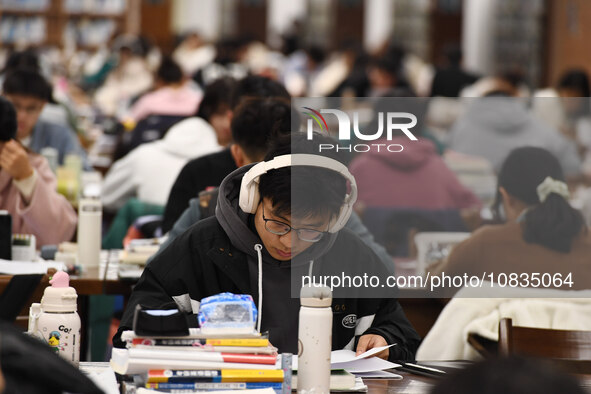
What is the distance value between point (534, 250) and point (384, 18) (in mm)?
14874

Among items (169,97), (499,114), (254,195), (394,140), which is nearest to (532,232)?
(394,140)

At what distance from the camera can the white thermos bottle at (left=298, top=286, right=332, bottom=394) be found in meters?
1.93

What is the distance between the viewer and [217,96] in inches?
181

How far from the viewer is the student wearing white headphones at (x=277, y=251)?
7.39 feet

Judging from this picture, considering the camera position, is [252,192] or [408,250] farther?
[408,250]

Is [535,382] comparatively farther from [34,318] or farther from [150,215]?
[150,215]

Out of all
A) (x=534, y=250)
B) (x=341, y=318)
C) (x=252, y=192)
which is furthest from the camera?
(x=534, y=250)

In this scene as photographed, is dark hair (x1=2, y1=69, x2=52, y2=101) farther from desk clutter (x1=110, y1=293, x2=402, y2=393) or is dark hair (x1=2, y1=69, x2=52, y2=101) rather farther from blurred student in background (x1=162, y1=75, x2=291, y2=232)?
desk clutter (x1=110, y1=293, x2=402, y2=393)

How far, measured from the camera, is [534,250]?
284cm

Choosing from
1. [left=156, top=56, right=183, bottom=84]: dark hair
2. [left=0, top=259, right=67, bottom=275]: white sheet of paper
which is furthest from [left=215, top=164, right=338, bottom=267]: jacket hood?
[left=156, top=56, right=183, bottom=84]: dark hair

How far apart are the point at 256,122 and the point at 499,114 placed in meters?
1.41

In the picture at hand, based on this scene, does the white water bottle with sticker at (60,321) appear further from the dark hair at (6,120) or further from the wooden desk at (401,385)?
the dark hair at (6,120)

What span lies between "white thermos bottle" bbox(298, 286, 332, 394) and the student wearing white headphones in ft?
1.16

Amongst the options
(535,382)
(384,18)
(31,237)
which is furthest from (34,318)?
(384,18)
